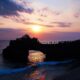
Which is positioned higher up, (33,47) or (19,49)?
(33,47)

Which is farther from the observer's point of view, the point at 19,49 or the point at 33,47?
the point at 33,47

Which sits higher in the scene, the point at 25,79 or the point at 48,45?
the point at 48,45

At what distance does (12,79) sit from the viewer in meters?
17.9

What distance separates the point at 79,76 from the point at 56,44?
1615 cm

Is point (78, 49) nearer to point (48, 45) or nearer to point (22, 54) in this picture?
point (48, 45)

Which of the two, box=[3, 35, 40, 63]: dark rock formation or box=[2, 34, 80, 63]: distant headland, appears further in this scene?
box=[3, 35, 40, 63]: dark rock formation

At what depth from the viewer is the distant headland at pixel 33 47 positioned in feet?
98.7

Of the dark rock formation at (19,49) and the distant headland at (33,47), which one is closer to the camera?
the distant headland at (33,47)

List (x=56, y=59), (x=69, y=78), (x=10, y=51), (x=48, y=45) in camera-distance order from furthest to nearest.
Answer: (x=48, y=45)
(x=10, y=51)
(x=56, y=59)
(x=69, y=78)

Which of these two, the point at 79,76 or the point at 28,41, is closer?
the point at 79,76

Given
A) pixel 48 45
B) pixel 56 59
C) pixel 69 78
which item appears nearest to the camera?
pixel 69 78

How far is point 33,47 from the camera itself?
33281mm

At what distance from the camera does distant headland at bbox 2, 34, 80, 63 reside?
30.1 metres

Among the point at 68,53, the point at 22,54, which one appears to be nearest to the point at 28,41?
the point at 22,54
